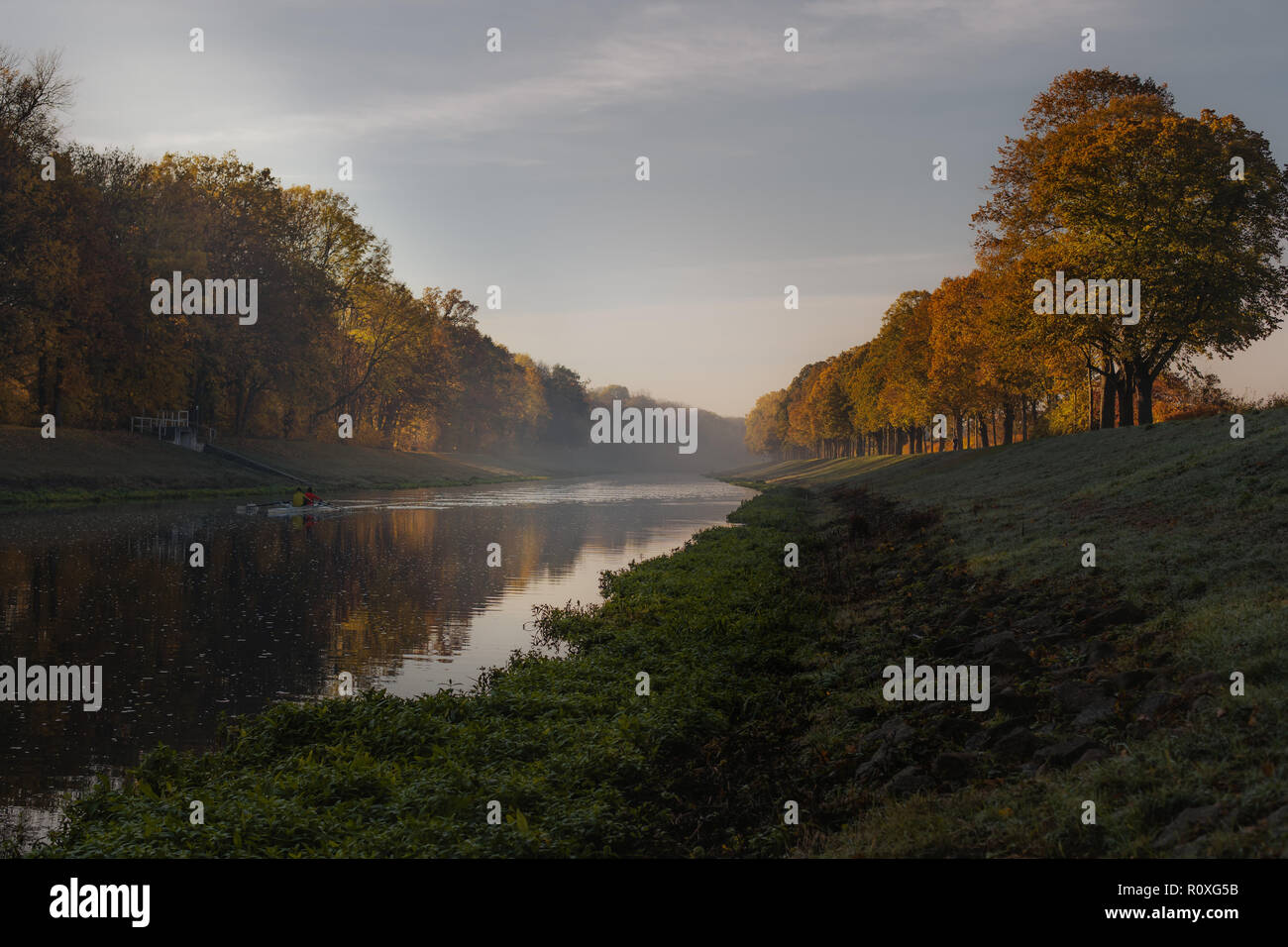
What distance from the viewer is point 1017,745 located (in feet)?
31.2

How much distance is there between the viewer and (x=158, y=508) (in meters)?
49.3

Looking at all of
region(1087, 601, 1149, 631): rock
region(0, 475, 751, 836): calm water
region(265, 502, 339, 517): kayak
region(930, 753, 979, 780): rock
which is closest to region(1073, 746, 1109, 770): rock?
region(930, 753, 979, 780): rock

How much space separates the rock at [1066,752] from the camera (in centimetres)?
884

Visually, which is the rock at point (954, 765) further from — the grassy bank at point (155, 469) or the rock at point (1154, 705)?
the grassy bank at point (155, 469)

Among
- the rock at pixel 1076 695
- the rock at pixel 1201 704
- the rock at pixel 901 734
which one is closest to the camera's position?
the rock at pixel 1201 704

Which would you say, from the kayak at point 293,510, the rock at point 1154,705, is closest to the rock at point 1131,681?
the rock at point 1154,705

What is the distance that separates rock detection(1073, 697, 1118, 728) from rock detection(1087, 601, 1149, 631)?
10.3 feet

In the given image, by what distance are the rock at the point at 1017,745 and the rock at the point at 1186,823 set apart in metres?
2.35

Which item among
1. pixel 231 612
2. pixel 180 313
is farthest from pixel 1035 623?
pixel 180 313

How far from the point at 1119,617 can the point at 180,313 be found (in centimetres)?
7062

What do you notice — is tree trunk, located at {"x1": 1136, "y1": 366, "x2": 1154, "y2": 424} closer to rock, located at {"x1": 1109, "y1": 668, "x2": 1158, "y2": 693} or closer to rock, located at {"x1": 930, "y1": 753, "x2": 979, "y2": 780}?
rock, located at {"x1": 1109, "y1": 668, "x2": 1158, "y2": 693}

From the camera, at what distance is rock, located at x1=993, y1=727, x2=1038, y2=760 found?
30.8ft

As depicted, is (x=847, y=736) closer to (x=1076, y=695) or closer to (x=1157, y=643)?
(x=1076, y=695)
